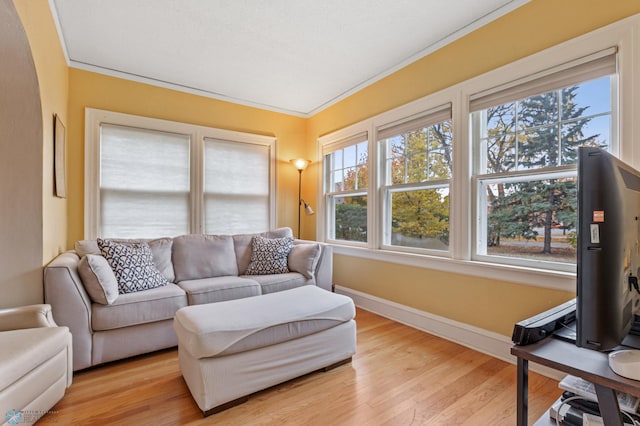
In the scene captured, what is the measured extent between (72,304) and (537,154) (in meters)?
3.30

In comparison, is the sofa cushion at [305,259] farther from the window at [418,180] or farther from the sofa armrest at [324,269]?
the window at [418,180]

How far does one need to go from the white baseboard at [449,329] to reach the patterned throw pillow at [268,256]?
3.20 feet

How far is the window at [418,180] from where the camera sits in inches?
106

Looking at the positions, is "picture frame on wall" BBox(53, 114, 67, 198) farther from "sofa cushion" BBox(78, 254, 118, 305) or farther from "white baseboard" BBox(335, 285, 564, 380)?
"white baseboard" BBox(335, 285, 564, 380)

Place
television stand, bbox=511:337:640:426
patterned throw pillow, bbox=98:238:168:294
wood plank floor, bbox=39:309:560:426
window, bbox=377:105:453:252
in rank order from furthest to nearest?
window, bbox=377:105:453:252 → patterned throw pillow, bbox=98:238:168:294 → wood plank floor, bbox=39:309:560:426 → television stand, bbox=511:337:640:426

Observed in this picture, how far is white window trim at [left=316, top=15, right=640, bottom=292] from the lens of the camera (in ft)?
5.46

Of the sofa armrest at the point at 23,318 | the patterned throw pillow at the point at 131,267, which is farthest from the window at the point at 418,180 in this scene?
the sofa armrest at the point at 23,318

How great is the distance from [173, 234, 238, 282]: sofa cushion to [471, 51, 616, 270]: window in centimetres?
235

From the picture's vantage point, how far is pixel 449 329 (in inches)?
98.7

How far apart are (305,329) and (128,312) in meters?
1.31

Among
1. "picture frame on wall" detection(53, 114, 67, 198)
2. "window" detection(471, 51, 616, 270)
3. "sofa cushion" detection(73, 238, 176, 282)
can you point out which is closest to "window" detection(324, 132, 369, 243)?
"window" detection(471, 51, 616, 270)

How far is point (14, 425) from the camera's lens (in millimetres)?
1312

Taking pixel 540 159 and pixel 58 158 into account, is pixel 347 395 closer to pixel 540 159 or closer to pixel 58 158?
pixel 540 159

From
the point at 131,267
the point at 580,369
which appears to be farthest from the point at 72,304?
the point at 580,369
